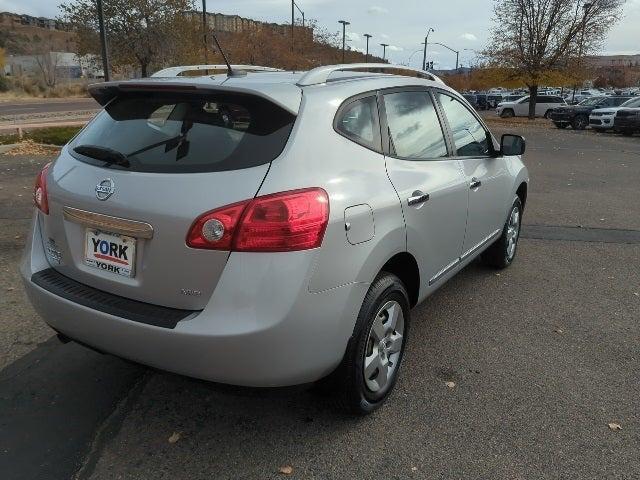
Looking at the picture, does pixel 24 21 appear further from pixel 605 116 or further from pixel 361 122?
pixel 361 122

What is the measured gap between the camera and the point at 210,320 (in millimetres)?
2154

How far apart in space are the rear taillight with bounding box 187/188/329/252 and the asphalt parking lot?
2.05 ft

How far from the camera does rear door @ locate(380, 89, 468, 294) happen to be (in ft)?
9.45

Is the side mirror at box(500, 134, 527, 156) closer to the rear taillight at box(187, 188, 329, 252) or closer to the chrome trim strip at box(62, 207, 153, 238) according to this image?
the rear taillight at box(187, 188, 329, 252)

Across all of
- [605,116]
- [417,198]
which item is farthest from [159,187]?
[605,116]

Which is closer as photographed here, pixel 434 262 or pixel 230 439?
pixel 230 439

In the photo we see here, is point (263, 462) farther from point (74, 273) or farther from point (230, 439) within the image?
point (74, 273)

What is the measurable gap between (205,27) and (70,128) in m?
9.94

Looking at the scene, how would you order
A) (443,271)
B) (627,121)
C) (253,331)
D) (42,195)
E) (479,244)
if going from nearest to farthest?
(253,331)
(42,195)
(443,271)
(479,244)
(627,121)

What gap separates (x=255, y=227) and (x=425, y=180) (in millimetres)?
1283

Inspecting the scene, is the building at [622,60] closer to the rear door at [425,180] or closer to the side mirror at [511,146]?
the side mirror at [511,146]

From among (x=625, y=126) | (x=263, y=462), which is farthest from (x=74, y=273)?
(x=625, y=126)

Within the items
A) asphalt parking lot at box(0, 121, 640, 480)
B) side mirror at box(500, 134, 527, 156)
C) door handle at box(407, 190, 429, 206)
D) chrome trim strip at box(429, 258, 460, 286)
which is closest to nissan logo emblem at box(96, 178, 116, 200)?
asphalt parking lot at box(0, 121, 640, 480)

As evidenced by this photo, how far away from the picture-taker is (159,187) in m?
Answer: 2.25
